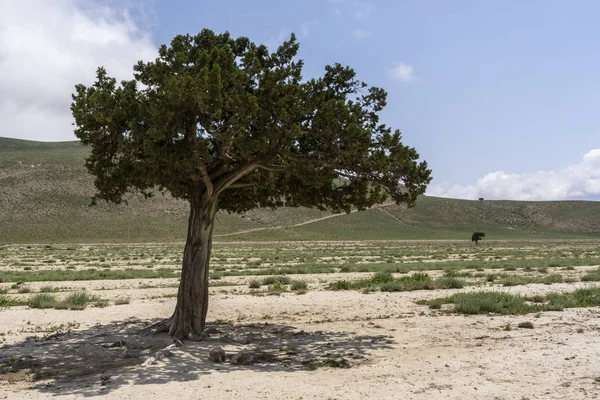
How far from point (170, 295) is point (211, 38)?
11.8 metres

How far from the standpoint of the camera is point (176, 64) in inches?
456

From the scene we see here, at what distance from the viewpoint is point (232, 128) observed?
448 inches

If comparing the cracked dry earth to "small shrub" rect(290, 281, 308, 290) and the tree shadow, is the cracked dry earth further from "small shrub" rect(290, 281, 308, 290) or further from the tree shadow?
"small shrub" rect(290, 281, 308, 290)

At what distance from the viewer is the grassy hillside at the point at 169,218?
88.0 m

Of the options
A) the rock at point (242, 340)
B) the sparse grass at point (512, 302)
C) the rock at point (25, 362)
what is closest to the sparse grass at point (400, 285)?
the sparse grass at point (512, 302)

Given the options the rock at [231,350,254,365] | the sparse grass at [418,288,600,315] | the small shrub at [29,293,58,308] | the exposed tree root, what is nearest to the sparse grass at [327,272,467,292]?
the sparse grass at [418,288,600,315]

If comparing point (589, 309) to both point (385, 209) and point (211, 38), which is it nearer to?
point (211, 38)

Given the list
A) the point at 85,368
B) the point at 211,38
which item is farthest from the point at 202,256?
the point at 211,38

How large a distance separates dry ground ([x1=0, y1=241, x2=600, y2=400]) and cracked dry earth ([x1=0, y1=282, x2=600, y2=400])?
25 mm

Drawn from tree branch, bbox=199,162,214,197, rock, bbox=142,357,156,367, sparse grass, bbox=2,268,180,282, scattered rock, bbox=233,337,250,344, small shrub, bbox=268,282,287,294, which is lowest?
sparse grass, bbox=2,268,180,282

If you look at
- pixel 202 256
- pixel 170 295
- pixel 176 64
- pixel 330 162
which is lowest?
Answer: pixel 170 295

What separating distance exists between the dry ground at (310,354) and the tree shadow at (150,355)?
0.09 ft

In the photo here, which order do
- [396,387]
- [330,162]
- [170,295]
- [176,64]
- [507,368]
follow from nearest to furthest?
1. [396,387]
2. [507,368]
3. [176,64]
4. [330,162]
5. [170,295]

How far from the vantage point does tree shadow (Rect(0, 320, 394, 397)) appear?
9.69m
